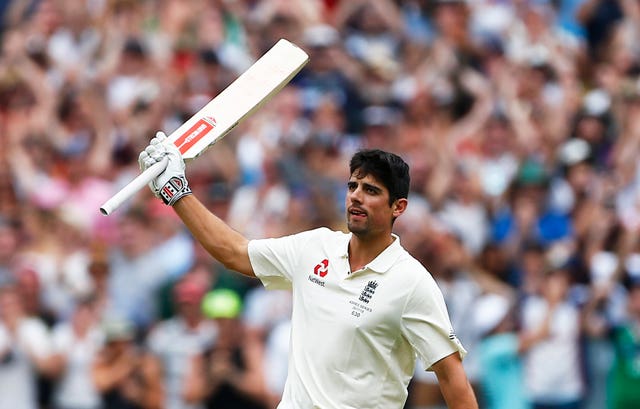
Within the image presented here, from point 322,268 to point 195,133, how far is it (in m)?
1.04

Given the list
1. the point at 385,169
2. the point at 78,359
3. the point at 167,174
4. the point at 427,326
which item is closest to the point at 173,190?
the point at 167,174

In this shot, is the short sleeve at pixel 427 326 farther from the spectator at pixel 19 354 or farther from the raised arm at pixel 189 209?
the spectator at pixel 19 354

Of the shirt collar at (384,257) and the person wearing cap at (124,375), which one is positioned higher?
the person wearing cap at (124,375)

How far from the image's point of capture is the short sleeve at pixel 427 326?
736 cm

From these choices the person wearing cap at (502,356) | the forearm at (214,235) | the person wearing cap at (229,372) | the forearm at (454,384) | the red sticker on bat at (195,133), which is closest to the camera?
the forearm at (454,384)

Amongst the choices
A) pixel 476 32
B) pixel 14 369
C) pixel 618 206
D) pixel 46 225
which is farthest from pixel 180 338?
pixel 476 32

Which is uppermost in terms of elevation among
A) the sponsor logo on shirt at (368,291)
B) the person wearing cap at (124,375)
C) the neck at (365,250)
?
the person wearing cap at (124,375)

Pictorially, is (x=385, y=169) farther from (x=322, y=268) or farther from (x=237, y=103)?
(x=237, y=103)

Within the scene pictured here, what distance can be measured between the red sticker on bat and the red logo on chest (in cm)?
94

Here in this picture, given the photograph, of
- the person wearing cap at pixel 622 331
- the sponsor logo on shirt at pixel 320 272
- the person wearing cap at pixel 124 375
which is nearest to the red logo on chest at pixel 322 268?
the sponsor logo on shirt at pixel 320 272

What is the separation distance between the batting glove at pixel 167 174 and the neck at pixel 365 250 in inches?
35.7

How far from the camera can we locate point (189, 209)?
7762mm

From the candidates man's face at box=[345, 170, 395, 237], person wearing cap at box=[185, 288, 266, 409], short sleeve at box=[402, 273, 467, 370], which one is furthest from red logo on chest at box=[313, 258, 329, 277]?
person wearing cap at box=[185, 288, 266, 409]

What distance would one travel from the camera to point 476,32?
633 inches
